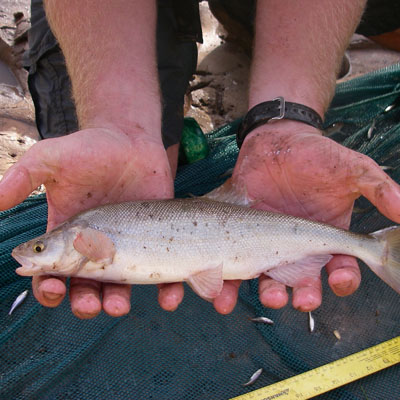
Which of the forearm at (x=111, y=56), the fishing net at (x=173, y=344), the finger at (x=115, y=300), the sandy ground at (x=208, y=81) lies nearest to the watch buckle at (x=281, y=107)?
the forearm at (x=111, y=56)

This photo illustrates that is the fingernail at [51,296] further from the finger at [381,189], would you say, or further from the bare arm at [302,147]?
the finger at [381,189]

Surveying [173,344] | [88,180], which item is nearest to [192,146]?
[88,180]

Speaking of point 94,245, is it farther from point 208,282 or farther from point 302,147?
point 302,147

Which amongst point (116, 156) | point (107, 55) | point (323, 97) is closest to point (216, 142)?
point (323, 97)

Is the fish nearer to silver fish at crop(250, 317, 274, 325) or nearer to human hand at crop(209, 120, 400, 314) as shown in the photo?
human hand at crop(209, 120, 400, 314)

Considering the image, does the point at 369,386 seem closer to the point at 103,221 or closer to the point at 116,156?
the point at 103,221

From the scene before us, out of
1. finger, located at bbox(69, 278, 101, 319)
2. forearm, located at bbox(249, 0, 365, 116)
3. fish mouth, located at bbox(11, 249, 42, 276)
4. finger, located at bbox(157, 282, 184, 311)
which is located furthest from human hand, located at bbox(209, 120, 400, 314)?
fish mouth, located at bbox(11, 249, 42, 276)

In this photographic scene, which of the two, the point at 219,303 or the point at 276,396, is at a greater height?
the point at 219,303
